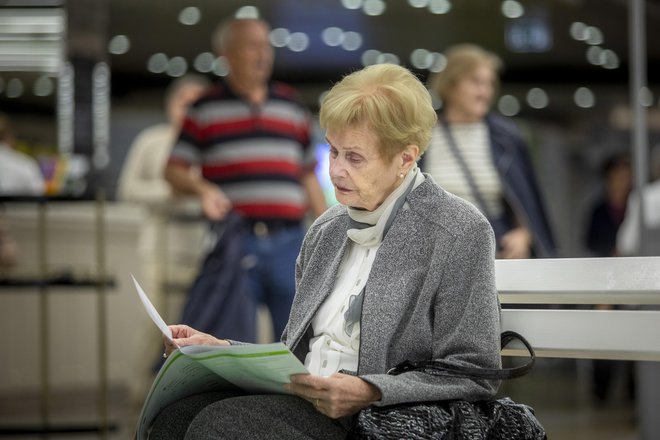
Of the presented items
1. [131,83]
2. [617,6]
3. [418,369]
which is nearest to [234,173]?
[418,369]

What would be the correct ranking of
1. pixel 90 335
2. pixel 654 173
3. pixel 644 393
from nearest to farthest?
1. pixel 644 393
2. pixel 90 335
3. pixel 654 173

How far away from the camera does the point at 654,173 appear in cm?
852

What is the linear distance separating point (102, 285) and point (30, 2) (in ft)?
11.8

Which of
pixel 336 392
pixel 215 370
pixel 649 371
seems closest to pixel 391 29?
pixel 649 371

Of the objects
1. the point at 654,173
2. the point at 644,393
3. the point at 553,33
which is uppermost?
the point at 553,33

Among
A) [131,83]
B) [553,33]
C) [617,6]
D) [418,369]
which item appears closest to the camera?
[418,369]

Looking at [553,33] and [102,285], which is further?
[553,33]

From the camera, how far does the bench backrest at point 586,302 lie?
6.86ft

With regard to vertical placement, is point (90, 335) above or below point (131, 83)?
below

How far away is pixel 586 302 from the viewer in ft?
7.19

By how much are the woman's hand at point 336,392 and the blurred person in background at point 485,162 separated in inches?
104

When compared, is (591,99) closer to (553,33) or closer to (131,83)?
(553,33)

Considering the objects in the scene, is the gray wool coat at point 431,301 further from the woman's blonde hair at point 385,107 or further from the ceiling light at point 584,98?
the ceiling light at point 584,98

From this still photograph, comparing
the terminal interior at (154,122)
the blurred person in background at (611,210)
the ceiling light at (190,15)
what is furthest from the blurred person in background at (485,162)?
the ceiling light at (190,15)
